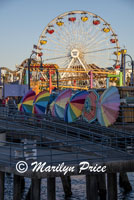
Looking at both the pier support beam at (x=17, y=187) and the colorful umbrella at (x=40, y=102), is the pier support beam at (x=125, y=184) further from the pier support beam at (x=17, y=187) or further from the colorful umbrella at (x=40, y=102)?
the pier support beam at (x=17, y=187)

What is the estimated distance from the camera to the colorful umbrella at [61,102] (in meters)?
29.1

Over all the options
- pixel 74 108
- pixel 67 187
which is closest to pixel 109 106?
pixel 74 108

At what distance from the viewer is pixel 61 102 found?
96.4ft

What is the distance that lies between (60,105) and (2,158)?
9422mm

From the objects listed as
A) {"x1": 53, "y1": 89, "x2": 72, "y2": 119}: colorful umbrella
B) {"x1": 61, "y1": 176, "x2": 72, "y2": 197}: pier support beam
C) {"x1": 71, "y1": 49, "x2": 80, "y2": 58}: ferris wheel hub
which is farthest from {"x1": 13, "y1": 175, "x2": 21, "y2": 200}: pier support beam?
{"x1": 71, "y1": 49, "x2": 80, "y2": 58}: ferris wheel hub

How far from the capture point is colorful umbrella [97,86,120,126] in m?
25.9

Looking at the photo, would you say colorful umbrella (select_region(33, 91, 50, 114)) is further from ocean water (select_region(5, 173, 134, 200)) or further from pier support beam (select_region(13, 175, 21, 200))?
pier support beam (select_region(13, 175, 21, 200))

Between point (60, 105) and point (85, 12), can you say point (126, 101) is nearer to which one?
point (60, 105)

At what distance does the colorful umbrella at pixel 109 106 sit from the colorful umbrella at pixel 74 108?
6.37 feet

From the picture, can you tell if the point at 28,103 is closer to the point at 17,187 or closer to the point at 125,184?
the point at 125,184

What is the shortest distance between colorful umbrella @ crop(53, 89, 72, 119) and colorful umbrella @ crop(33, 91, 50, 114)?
1.97 meters

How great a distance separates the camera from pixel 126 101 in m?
27.5

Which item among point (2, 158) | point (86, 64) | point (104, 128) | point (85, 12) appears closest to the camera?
point (2, 158)

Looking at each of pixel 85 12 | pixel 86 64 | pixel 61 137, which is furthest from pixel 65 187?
pixel 86 64
